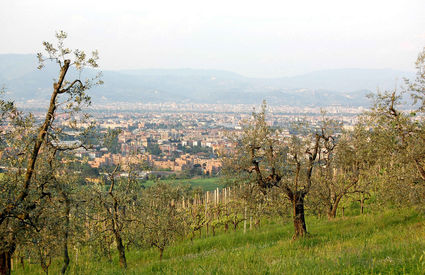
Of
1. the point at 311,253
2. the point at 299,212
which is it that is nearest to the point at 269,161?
the point at 299,212

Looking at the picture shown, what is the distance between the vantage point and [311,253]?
10.1m

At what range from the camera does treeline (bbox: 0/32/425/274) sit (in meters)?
8.96

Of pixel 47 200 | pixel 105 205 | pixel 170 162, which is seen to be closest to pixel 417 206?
pixel 105 205

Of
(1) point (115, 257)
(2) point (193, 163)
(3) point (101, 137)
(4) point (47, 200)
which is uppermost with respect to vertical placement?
(3) point (101, 137)

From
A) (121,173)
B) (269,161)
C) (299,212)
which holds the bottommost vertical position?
(299,212)

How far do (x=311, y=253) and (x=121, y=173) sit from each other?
683 centimetres

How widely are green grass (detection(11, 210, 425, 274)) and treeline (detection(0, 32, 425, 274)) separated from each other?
1119mm

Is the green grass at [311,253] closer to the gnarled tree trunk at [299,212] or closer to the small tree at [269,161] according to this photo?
the gnarled tree trunk at [299,212]

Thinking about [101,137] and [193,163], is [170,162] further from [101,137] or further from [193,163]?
[101,137]

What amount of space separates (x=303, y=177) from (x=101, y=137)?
26.1ft

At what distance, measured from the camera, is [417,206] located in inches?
486

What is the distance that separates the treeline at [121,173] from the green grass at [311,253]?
1.12 m

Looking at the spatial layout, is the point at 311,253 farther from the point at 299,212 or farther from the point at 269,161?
the point at 269,161

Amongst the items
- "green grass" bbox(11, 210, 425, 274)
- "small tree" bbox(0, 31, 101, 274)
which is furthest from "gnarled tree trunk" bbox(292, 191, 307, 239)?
"small tree" bbox(0, 31, 101, 274)
